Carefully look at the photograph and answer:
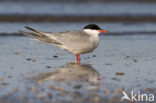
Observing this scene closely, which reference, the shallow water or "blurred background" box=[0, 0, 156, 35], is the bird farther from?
the shallow water

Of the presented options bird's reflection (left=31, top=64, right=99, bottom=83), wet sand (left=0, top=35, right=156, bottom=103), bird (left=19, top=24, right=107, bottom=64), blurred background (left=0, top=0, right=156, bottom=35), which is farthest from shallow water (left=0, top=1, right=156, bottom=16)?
bird's reflection (left=31, top=64, right=99, bottom=83)

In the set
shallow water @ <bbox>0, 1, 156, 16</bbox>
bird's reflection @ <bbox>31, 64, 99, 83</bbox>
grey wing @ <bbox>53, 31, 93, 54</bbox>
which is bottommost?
bird's reflection @ <bbox>31, 64, 99, 83</bbox>

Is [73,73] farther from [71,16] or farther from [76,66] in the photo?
[71,16]

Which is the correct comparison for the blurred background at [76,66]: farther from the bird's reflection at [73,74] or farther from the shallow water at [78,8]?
the shallow water at [78,8]

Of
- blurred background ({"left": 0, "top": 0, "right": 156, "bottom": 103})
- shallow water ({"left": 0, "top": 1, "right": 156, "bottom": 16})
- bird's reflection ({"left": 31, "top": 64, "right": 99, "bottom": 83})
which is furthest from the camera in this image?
shallow water ({"left": 0, "top": 1, "right": 156, "bottom": 16})

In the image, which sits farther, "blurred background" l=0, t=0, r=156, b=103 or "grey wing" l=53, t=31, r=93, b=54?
"grey wing" l=53, t=31, r=93, b=54

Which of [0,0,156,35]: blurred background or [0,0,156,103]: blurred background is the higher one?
[0,0,156,35]: blurred background

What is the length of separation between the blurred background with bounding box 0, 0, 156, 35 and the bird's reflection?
577 centimetres

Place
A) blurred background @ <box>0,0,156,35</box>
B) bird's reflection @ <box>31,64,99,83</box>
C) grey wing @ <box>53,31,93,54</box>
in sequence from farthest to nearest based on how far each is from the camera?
1. blurred background @ <box>0,0,156,35</box>
2. grey wing @ <box>53,31,93,54</box>
3. bird's reflection @ <box>31,64,99,83</box>

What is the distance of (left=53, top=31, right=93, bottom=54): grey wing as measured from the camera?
27.5ft

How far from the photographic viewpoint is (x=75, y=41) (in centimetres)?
845

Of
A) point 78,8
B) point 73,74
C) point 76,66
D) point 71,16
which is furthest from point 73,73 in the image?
point 78,8

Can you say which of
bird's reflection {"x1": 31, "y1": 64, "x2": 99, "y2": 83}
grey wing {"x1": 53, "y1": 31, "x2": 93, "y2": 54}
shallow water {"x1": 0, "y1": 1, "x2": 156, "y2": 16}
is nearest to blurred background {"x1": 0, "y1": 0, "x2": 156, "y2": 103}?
bird's reflection {"x1": 31, "y1": 64, "x2": 99, "y2": 83}

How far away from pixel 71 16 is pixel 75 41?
949cm
